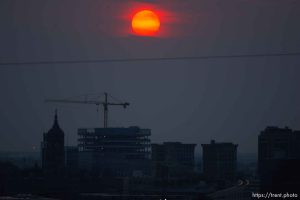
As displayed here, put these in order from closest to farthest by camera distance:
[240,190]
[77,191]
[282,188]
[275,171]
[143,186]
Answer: [282,188], [275,171], [240,190], [77,191], [143,186]

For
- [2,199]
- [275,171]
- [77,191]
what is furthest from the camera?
[77,191]

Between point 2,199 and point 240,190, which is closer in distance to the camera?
point 2,199

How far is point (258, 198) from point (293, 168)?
7158 mm

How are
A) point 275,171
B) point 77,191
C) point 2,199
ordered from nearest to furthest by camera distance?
1. point 2,199
2. point 275,171
3. point 77,191

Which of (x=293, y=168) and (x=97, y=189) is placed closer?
(x=293, y=168)

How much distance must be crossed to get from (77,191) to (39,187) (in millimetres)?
11897

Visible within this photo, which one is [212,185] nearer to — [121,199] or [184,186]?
[184,186]

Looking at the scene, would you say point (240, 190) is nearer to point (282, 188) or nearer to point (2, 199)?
point (282, 188)

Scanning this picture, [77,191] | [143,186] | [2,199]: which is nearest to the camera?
[2,199]

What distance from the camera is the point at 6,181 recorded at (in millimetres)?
195500

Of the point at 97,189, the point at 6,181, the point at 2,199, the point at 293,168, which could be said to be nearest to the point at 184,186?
the point at 97,189

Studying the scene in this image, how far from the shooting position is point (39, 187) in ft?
634

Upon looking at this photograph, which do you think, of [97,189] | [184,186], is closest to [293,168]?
[184,186]

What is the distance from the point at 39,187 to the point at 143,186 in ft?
63.7
